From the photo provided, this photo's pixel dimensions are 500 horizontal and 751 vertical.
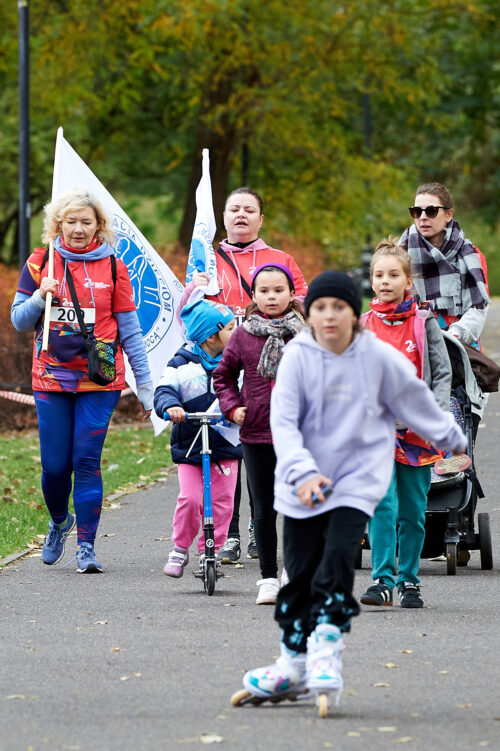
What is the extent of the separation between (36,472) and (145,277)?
3.76m

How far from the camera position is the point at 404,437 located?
275 inches

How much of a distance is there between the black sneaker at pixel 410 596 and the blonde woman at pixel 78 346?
6.18 feet

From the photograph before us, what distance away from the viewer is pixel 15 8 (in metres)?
26.6

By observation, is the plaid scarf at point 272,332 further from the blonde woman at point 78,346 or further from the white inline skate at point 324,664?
the white inline skate at point 324,664

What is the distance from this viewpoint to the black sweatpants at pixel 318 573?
4.95 meters

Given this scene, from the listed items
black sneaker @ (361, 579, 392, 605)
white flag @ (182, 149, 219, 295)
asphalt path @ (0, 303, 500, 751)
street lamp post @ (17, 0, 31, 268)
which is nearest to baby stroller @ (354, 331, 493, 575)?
asphalt path @ (0, 303, 500, 751)

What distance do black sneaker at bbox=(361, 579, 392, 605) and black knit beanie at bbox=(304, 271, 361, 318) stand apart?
2287mm

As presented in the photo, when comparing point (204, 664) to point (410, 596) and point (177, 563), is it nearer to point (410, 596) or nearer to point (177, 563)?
point (410, 596)

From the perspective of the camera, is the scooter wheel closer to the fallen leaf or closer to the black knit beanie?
the fallen leaf

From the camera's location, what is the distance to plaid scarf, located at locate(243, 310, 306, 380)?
6734 mm

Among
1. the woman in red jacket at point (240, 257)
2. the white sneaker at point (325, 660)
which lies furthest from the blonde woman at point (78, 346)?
the white sneaker at point (325, 660)

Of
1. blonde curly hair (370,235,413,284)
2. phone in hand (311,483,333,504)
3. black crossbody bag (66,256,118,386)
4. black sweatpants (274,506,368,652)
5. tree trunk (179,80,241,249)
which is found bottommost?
black sweatpants (274,506,368,652)

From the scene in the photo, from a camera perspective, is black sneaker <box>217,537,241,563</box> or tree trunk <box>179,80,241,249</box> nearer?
black sneaker <box>217,537,241,563</box>

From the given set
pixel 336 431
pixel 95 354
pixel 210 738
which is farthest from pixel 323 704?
pixel 95 354
